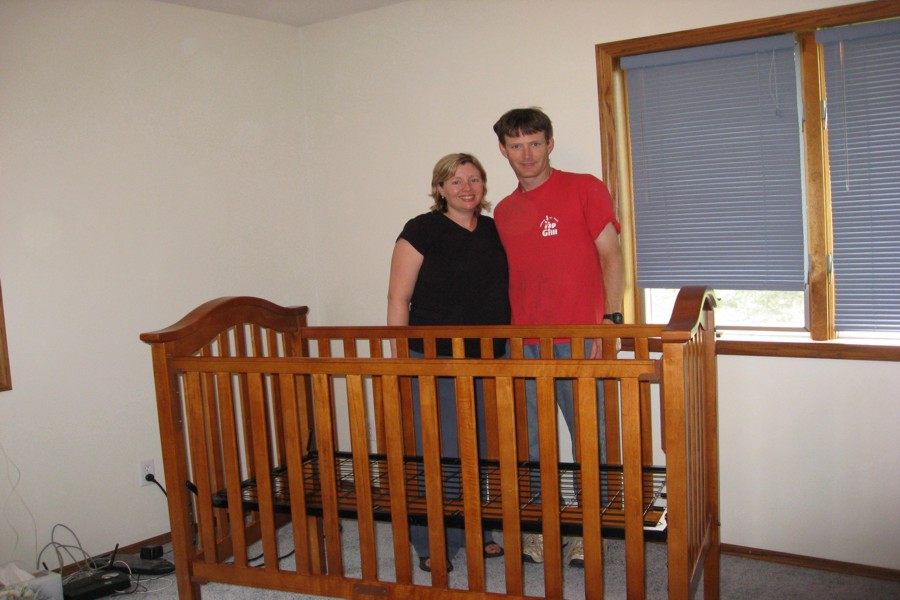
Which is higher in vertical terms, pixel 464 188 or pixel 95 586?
pixel 464 188

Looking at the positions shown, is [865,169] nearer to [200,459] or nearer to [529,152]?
[529,152]

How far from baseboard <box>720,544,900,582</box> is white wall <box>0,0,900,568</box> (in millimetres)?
30

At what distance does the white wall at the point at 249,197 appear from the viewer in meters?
2.81

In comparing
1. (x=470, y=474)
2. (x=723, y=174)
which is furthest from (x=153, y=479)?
(x=723, y=174)

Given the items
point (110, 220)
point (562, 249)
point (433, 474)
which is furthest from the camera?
point (110, 220)

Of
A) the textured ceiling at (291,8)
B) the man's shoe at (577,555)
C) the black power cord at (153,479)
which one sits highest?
the textured ceiling at (291,8)

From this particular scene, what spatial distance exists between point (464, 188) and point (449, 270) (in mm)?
273

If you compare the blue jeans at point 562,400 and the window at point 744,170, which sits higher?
the window at point 744,170

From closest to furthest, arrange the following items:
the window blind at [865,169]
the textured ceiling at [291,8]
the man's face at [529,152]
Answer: the window blind at [865,169], the man's face at [529,152], the textured ceiling at [291,8]

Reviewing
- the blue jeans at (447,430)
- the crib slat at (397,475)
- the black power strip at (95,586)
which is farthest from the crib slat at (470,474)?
the black power strip at (95,586)

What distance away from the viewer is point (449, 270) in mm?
2764

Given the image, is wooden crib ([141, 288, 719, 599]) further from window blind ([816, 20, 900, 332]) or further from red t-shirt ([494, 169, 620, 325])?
window blind ([816, 20, 900, 332])

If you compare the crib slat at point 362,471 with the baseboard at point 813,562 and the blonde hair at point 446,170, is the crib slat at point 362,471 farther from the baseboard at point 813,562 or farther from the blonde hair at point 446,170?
the baseboard at point 813,562

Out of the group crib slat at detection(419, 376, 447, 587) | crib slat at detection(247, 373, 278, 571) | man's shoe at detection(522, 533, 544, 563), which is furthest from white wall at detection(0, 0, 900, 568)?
crib slat at detection(419, 376, 447, 587)
